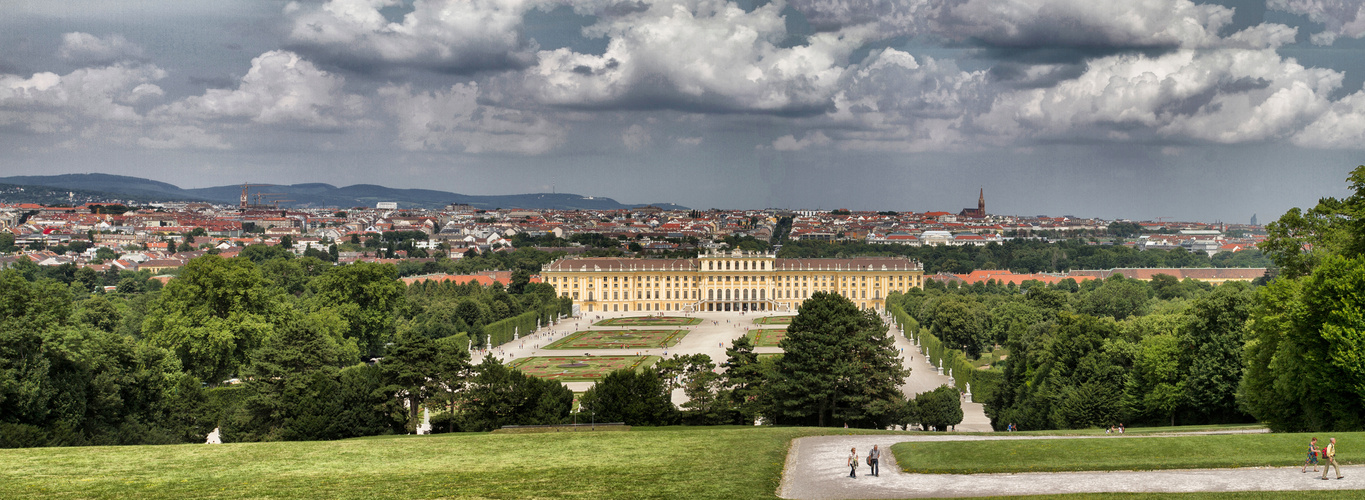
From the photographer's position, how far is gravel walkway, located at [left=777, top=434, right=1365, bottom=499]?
1533 centimetres

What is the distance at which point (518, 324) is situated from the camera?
69.7 metres

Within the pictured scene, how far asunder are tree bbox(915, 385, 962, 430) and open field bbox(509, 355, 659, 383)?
48.2ft

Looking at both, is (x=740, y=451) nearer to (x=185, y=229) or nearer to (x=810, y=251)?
(x=810, y=251)

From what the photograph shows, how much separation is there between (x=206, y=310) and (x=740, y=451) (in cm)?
2515

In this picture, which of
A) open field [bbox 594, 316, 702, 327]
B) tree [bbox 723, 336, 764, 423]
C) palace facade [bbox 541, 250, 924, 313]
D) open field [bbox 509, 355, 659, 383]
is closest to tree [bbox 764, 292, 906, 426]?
tree [bbox 723, 336, 764, 423]

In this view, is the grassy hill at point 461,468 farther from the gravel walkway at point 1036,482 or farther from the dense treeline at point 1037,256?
the dense treeline at point 1037,256

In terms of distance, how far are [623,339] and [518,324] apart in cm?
743

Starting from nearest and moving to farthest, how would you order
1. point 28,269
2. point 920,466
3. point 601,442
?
point 920,466, point 601,442, point 28,269

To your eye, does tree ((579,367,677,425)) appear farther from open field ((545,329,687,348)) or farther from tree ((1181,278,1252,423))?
open field ((545,329,687,348))

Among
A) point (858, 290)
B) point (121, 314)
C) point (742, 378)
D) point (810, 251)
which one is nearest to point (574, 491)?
point (742, 378)

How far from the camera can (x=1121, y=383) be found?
29938 millimetres

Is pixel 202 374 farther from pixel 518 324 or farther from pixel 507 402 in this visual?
pixel 518 324

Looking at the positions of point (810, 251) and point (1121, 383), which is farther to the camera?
point (810, 251)

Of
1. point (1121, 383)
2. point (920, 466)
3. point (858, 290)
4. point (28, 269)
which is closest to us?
point (920, 466)
